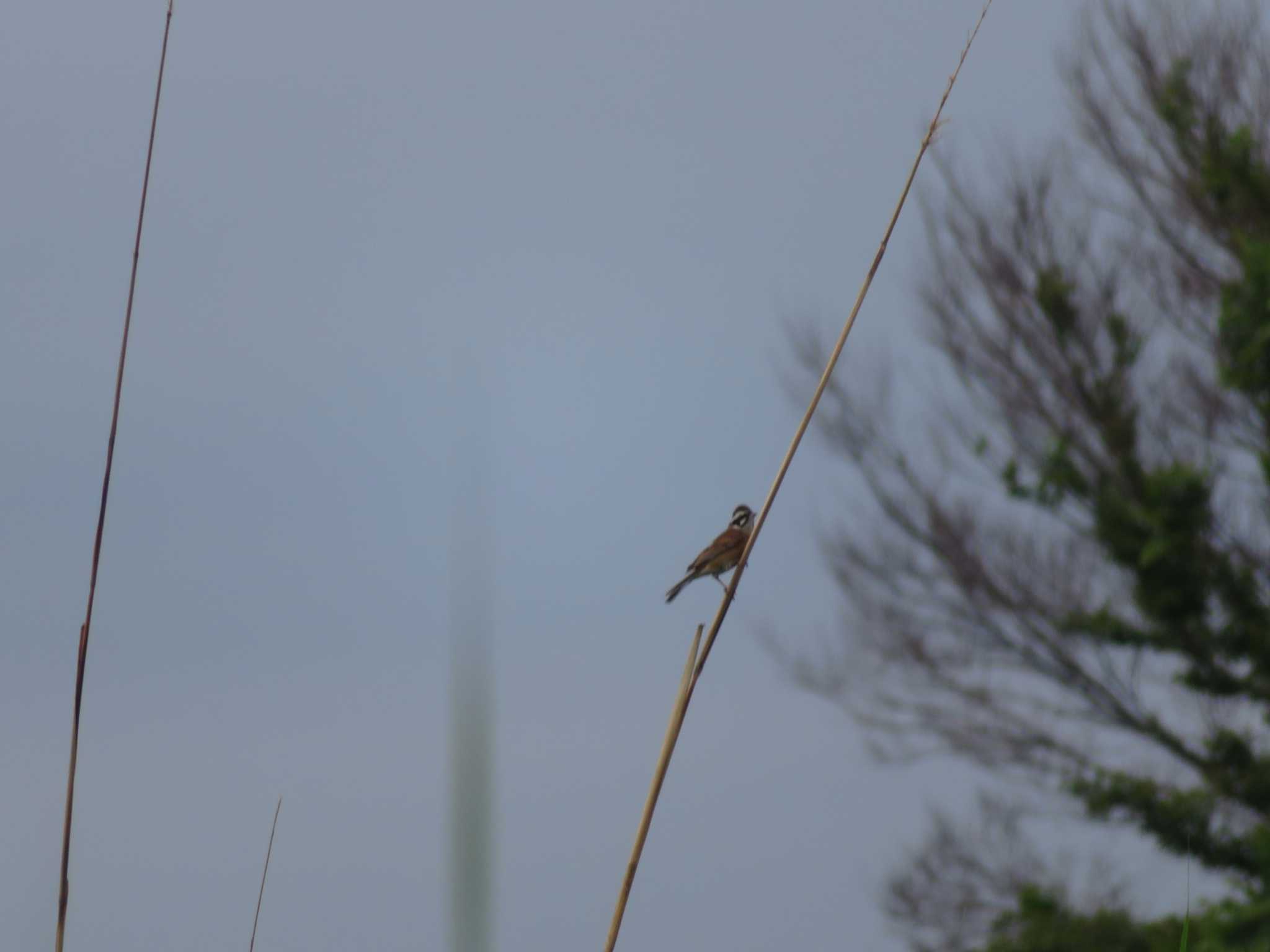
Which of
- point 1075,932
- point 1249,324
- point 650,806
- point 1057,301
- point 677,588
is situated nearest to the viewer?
point 650,806

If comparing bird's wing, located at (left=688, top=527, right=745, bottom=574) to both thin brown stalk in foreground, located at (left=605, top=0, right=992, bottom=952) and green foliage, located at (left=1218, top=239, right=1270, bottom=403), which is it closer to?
thin brown stalk in foreground, located at (left=605, top=0, right=992, bottom=952)

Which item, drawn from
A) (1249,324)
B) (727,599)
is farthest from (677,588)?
(1249,324)

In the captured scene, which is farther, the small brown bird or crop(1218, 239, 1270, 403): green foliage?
crop(1218, 239, 1270, 403): green foliage

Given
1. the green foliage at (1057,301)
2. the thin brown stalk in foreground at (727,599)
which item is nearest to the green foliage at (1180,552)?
the green foliage at (1057,301)

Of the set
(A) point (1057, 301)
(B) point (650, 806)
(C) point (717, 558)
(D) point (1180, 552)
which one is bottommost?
(B) point (650, 806)

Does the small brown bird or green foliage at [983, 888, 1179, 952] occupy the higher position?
green foliage at [983, 888, 1179, 952]

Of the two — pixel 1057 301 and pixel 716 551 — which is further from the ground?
pixel 1057 301

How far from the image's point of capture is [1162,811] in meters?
11.3

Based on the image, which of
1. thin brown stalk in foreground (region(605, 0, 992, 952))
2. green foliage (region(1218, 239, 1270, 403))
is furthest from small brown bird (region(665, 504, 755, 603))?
green foliage (region(1218, 239, 1270, 403))

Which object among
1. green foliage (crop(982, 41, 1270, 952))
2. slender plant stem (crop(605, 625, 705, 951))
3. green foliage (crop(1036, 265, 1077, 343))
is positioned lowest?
slender plant stem (crop(605, 625, 705, 951))

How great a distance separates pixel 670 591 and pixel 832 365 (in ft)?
11.4

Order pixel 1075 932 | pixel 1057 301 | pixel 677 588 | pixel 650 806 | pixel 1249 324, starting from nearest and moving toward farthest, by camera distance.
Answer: pixel 650 806 < pixel 677 588 < pixel 1249 324 < pixel 1075 932 < pixel 1057 301

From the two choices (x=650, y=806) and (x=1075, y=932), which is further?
(x=1075, y=932)

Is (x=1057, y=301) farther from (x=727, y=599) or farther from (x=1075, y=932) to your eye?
(x=727, y=599)
